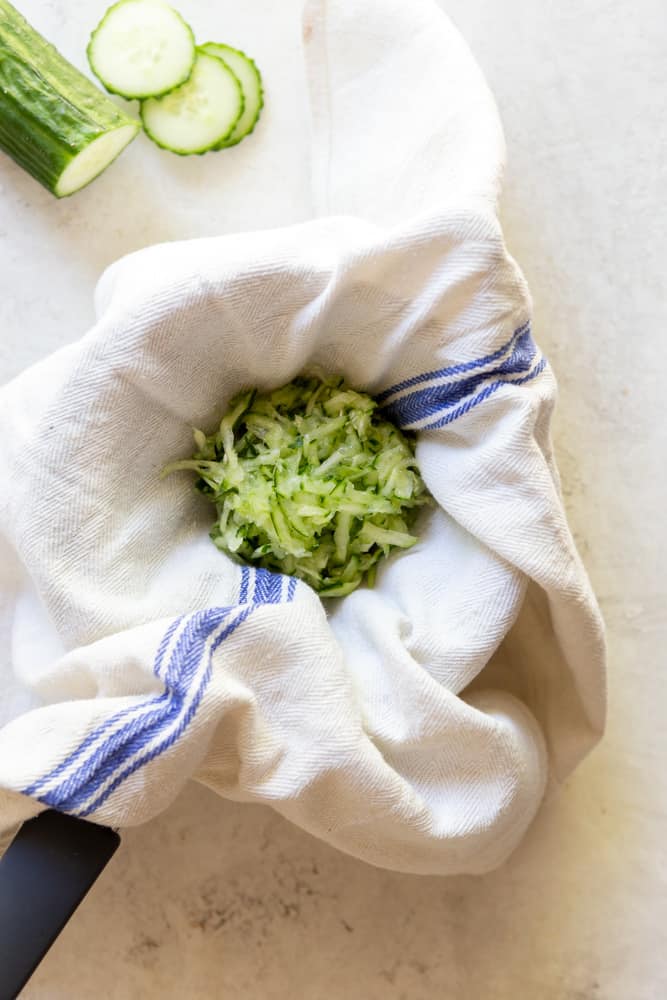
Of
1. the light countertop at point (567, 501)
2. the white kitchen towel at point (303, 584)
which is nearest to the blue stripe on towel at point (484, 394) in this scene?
the white kitchen towel at point (303, 584)

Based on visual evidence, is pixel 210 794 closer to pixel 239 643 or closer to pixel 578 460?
pixel 239 643

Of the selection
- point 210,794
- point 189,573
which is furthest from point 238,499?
point 210,794

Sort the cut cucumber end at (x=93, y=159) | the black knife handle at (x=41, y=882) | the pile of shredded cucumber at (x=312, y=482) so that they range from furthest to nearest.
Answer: the cut cucumber end at (x=93, y=159) → the pile of shredded cucumber at (x=312, y=482) → the black knife handle at (x=41, y=882)

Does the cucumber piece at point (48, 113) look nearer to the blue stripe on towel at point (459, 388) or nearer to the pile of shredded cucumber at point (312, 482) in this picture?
the pile of shredded cucumber at point (312, 482)

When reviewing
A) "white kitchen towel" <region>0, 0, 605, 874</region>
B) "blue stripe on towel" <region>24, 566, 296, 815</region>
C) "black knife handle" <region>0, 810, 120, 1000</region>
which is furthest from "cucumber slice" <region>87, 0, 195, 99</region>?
"black knife handle" <region>0, 810, 120, 1000</region>

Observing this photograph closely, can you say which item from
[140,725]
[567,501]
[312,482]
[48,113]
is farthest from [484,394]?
[48,113]

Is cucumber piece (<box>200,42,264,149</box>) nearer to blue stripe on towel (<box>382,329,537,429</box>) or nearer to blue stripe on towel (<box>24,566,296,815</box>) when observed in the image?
blue stripe on towel (<box>382,329,537,429</box>)
